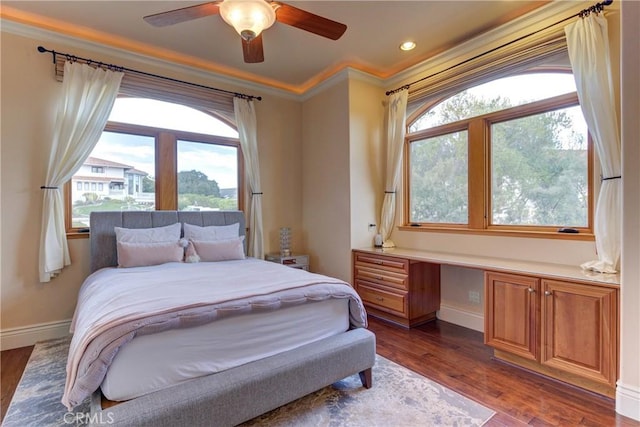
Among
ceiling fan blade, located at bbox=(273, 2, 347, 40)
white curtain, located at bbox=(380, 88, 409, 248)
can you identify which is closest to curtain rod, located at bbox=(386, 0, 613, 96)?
white curtain, located at bbox=(380, 88, 409, 248)

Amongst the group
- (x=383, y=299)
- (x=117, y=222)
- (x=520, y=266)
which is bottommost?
(x=383, y=299)

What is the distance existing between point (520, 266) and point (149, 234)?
3.53 meters

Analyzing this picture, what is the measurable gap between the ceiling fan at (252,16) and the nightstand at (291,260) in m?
2.66

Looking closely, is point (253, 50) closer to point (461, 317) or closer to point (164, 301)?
point (164, 301)

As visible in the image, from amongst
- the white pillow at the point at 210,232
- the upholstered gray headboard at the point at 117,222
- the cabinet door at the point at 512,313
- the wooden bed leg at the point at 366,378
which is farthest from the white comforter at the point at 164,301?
the cabinet door at the point at 512,313

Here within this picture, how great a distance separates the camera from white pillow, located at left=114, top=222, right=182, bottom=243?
3027mm

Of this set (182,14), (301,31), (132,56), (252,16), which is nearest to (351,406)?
(252,16)

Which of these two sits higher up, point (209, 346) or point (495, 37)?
point (495, 37)

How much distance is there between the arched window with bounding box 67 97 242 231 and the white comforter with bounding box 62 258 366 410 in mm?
1064

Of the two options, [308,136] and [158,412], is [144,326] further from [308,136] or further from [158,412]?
[308,136]

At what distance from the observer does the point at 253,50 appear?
2.58 m

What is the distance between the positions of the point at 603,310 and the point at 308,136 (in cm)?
378

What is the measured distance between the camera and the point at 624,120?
6.33 ft

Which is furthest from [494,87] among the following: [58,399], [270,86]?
[58,399]
